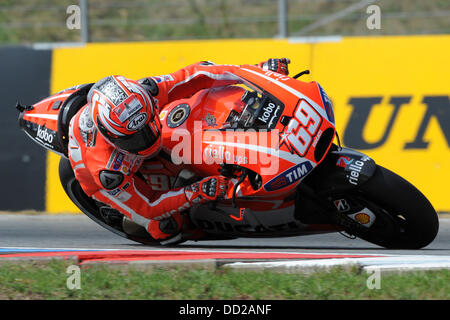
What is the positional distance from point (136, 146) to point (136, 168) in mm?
334

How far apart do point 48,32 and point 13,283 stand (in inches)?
314

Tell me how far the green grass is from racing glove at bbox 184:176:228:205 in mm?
480

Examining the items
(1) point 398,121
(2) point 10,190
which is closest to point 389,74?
(1) point 398,121

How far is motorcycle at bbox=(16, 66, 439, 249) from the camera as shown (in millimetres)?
4348

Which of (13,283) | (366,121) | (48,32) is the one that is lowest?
(13,283)

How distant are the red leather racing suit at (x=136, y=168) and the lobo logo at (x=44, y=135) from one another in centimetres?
34

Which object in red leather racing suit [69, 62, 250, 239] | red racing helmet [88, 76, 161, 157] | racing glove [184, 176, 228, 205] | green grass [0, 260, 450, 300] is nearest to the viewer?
green grass [0, 260, 450, 300]

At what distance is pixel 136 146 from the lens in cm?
456

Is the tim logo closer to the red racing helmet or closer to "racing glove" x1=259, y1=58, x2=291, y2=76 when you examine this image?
"racing glove" x1=259, y1=58, x2=291, y2=76

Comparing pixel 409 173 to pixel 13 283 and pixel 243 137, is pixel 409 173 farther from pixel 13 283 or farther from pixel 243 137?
pixel 13 283

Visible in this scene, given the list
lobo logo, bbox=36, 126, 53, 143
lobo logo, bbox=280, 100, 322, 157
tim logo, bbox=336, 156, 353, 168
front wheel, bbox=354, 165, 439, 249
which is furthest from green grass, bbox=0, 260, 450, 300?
lobo logo, bbox=36, 126, 53, 143

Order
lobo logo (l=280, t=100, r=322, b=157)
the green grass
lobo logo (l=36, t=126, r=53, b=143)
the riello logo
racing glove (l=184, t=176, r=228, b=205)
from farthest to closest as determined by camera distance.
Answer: the riello logo
lobo logo (l=36, t=126, r=53, b=143)
racing glove (l=184, t=176, r=228, b=205)
lobo logo (l=280, t=100, r=322, b=157)
the green grass

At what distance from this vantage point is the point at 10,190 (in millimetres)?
7402

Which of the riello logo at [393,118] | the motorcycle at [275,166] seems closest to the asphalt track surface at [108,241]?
the motorcycle at [275,166]
